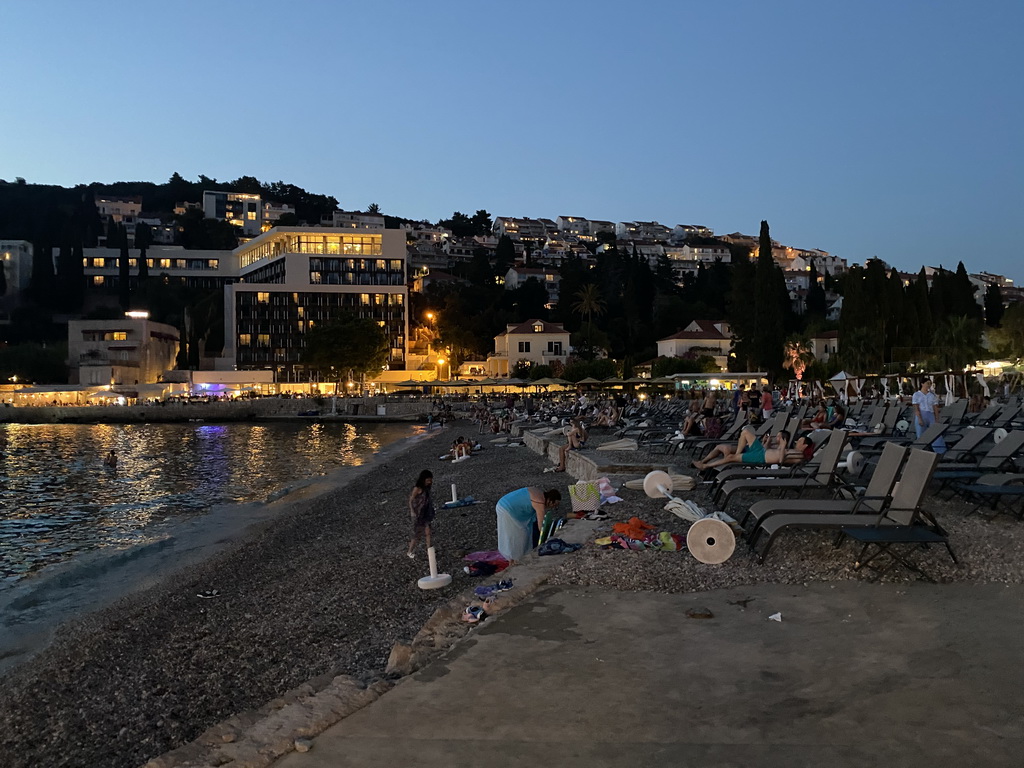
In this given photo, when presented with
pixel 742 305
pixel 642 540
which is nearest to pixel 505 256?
pixel 742 305

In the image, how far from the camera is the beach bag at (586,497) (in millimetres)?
10062

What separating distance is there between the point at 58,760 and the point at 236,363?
103690mm

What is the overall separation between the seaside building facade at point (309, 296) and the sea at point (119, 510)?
191ft

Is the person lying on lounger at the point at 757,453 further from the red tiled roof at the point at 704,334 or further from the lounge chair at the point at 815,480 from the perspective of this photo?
the red tiled roof at the point at 704,334

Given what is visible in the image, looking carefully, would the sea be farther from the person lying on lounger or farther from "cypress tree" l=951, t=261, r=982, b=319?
"cypress tree" l=951, t=261, r=982, b=319

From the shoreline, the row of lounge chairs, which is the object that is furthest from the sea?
the row of lounge chairs

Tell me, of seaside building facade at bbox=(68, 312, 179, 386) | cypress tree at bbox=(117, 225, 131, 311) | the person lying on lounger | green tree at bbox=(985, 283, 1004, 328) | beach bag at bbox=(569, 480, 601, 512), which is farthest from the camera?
cypress tree at bbox=(117, 225, 131, 311)

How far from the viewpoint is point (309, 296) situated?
10506 centimetres

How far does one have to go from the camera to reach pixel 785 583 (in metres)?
6.35

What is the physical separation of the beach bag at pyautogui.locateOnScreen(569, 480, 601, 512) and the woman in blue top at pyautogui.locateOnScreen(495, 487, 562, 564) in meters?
0.93

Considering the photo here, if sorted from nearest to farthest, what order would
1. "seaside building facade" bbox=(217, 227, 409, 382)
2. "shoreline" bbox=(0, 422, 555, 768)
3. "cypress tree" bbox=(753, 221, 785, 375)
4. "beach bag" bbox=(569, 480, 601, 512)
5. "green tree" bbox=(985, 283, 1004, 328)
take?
"shoreline" bbox=(0, 422, 555, 768) < "beach bag" bbox=(569, 480, 601, 512) < "cypress tree" bbox=(753, 221, 785, 375) < "green tree" bbox=(985, 283, 1004, 328) < "seaside building facade" bbox=(217, 227, 409, 382)

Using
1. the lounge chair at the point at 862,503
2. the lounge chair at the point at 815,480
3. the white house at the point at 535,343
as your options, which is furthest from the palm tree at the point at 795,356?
the lounge chair at the point at 862,503

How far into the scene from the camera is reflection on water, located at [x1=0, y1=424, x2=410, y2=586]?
16656 millimetres

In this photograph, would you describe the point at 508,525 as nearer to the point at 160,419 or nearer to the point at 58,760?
the point at 58,760
